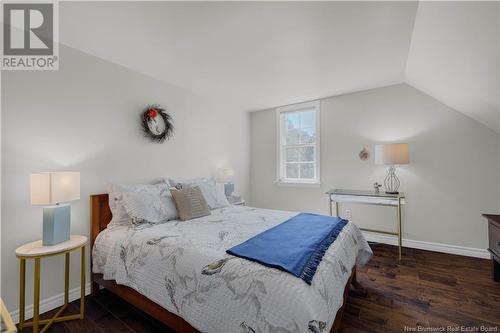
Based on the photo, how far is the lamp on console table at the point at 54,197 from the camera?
166 centimetres

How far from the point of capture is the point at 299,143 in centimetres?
416

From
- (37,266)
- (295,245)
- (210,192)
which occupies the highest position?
(210,192)

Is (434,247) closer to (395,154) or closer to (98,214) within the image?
(395,154)

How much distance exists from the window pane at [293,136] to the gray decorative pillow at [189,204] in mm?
2315

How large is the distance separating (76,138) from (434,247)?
4509 millimetres

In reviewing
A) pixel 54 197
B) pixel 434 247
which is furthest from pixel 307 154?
pixel 54 197

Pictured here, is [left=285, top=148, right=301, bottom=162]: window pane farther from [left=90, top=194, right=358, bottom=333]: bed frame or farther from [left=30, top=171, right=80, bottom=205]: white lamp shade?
[left=30, top=171, right=80, bottom=205]: white lamp shade

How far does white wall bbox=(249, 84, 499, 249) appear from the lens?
2.81 m

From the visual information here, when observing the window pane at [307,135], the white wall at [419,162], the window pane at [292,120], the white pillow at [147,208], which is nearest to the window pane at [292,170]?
the white wall at [419,162]

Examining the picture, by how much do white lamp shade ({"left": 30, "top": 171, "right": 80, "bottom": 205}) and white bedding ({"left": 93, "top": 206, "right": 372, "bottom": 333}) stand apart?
558 millimetres

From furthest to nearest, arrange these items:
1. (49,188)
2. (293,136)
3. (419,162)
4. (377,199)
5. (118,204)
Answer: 1. (293,136)
2. (419,162)
3. (377,199)
4. (118,204)
5. (49,188)

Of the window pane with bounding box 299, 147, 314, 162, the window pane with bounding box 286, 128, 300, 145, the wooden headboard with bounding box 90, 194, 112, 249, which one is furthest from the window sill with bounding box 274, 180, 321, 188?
the wooden headboard with bounding box 90, 194, 112, 249

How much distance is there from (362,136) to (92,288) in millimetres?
3944

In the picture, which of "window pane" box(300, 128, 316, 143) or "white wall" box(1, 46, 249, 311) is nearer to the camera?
"white wall" box(1, 46, 249, 311)
